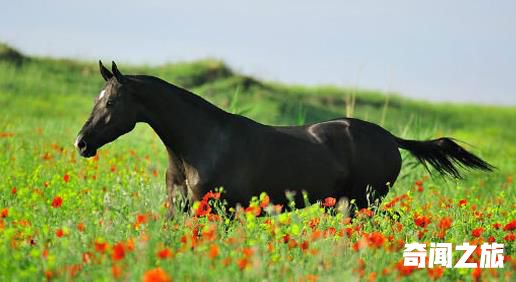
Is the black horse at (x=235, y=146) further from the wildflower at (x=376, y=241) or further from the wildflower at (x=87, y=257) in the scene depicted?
the wildflower at (x=376, y=241)

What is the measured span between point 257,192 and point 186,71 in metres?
22.2

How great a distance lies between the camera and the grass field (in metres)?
4.34

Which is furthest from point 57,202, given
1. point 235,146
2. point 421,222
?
point 421,222

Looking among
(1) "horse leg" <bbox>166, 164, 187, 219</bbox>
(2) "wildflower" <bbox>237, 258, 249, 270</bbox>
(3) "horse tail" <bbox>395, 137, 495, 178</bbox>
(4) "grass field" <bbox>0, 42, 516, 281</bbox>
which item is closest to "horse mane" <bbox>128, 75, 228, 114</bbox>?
(1) "horse leg" <bbox>166, 164, 187, 219</bbox>

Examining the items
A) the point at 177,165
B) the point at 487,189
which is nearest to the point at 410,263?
the point at 177,165

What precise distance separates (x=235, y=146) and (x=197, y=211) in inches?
59.2

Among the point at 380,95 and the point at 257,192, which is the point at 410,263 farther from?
the point at 380,95

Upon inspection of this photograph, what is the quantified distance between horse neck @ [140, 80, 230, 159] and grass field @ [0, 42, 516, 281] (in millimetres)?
547

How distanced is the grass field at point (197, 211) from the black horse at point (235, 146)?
0.89ft

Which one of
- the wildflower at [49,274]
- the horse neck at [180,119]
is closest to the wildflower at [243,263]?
the wildflower at [49,274]

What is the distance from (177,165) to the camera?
22.1ft

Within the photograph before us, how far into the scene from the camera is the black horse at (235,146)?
6402mm

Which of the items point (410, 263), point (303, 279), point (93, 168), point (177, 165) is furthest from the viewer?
point (93, 168)

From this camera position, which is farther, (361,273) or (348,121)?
(348,121)
